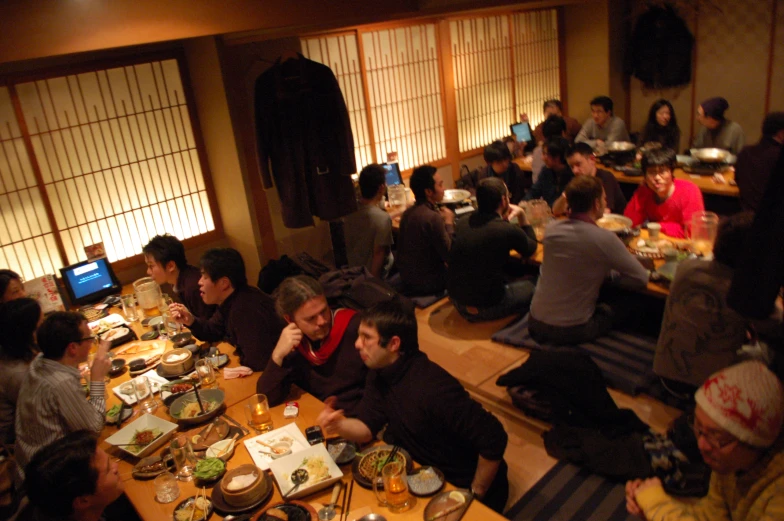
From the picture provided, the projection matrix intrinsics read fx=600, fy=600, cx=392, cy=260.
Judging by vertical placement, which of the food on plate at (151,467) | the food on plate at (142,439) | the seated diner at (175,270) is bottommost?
the food on plate at (151,467)

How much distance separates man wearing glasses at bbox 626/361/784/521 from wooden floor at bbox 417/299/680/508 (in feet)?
4.69

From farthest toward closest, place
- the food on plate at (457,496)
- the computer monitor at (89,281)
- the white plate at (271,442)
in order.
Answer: the computer monitor at (89,281) < the white plate at (271,442) < the food on plate at (457,496)

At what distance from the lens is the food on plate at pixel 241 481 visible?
7.94 ft

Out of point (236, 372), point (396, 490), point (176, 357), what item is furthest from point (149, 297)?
point (396, 490)

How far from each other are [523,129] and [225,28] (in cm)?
495

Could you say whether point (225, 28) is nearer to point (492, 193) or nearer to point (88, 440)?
point (492, 193)

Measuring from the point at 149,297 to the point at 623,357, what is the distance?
3.45 m

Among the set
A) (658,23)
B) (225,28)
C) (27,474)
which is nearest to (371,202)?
(225,28)

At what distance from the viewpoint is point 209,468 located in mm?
2635

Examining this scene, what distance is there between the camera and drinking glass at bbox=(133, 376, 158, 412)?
130 inches

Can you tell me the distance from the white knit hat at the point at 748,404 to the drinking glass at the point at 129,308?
3919 mm

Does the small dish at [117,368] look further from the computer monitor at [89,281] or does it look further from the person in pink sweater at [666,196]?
the person in pink sweater at [666,196]

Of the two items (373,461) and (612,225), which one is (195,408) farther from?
(612,225)

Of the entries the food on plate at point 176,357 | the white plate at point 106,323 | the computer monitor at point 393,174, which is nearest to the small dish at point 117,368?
the food on plate at point 176,357
